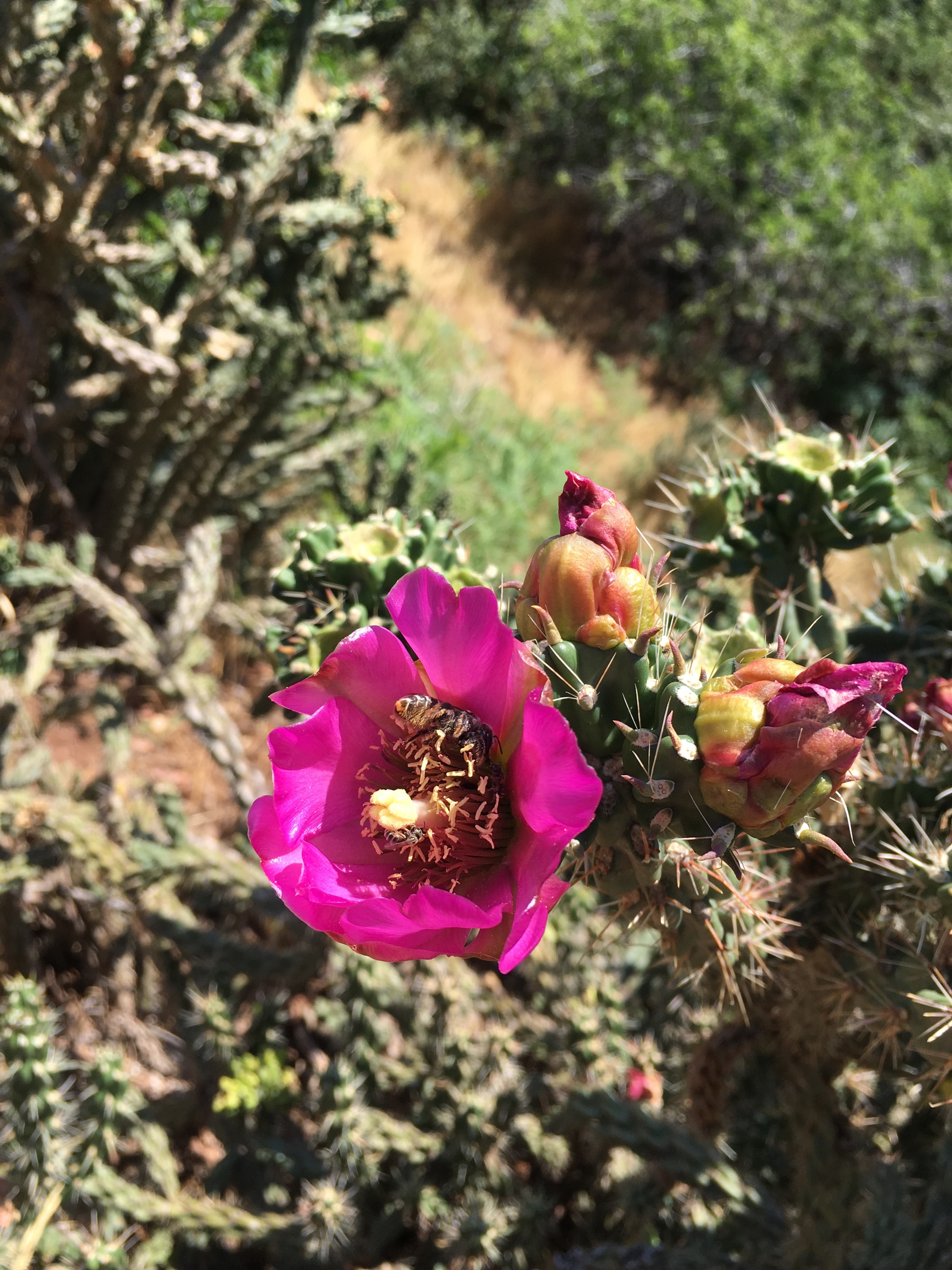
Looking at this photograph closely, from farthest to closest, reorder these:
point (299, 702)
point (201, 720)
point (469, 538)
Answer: point (469, 538)
point (201, 720)
point (299, 702)

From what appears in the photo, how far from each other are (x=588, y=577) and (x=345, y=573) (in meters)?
0.67

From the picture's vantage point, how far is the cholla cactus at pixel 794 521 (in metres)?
1.57

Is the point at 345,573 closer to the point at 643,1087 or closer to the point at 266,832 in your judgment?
the point at 266,832

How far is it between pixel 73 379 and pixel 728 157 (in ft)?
22.3

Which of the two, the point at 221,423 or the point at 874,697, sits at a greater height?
the point at 874,697

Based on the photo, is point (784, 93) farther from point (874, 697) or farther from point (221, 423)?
point (874, 697)

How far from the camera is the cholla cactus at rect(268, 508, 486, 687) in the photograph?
4.62 feet

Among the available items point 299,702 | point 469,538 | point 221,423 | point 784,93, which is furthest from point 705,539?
point 784,93

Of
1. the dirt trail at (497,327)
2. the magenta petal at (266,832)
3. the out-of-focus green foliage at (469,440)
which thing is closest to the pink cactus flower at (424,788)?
the magenta petal at (266,832)

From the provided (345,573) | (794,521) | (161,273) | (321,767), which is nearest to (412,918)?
(321,767)

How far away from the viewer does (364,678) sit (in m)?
0.93

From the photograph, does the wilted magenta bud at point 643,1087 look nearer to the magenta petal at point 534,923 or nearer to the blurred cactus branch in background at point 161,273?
the magenta petal at point 534,923

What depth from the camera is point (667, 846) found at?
926 millimetres

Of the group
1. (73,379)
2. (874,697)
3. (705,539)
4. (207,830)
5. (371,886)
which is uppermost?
(874,697)
